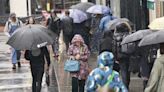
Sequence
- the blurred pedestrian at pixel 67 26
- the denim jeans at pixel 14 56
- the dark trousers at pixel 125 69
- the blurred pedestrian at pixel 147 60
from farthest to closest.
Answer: the blurred pedestrian at pixel 67 26 < the denim jeans at pixel 14 56 < the dark trousers at pixel 125 69 < the blurred pedestrian at pixel 147 60

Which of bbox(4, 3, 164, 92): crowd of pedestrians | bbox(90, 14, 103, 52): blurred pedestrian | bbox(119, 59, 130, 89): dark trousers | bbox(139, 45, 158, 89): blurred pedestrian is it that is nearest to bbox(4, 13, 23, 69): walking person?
bbox(90, 14, 103, 52): blurred pedestrian

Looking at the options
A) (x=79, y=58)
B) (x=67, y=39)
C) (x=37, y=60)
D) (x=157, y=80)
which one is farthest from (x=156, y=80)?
(x=67, y=39)

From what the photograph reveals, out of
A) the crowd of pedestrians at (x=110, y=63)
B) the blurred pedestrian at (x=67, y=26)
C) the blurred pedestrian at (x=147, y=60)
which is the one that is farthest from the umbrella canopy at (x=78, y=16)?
the blurred pedestrian at (x=147, y=60)

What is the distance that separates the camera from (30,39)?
37.1ft

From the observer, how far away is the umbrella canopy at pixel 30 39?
11.1 m

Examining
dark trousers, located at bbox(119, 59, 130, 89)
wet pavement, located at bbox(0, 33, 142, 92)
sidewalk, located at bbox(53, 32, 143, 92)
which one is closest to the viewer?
Answer: dark trousers, located at bbox(119, 59, 130, 89)

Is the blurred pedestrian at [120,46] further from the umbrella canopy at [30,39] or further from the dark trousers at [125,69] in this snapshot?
the umbrella canopy at [30,39]

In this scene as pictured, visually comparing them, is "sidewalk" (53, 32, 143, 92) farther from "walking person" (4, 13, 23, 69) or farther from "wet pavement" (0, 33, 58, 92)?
"walking person" (4, 13, 23, 69)

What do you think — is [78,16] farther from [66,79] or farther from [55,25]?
[66,79]

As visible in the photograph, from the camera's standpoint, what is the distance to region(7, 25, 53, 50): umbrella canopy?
1114 cm

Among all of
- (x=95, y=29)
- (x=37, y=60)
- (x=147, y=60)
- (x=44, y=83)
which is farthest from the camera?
(x=95, y=29)

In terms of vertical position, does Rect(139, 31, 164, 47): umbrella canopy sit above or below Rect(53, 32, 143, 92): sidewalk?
above

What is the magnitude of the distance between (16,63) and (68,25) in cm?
222

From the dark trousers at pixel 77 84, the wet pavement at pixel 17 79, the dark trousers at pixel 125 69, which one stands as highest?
the dark trousers at pixel 125 69
